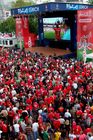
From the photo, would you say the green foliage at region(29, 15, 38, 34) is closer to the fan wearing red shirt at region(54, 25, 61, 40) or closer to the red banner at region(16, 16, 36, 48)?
the red banner at region(16, 16, 36, 48)

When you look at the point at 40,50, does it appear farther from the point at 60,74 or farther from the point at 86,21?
the point at 60,74

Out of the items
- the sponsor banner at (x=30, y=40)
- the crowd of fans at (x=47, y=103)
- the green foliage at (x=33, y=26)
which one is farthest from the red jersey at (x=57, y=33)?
the crowd of fans at (x=47, y=103)

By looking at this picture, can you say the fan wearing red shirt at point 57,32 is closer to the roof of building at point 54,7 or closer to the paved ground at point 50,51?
the paved ground at point 50,51

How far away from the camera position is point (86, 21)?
2483cm

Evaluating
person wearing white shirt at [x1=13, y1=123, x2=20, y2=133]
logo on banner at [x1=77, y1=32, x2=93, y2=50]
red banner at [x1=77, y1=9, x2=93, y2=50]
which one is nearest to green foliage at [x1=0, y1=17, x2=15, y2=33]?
red banner at [x1=77, y1=9, x2=93, y2=50]

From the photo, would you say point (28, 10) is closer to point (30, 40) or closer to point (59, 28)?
point (59, 28)

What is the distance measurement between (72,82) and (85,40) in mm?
9618

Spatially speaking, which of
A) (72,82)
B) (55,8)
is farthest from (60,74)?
(55,8)

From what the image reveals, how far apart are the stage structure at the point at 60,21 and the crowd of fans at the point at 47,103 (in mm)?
5796

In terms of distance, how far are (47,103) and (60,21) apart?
1824cm

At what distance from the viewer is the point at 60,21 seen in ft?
101

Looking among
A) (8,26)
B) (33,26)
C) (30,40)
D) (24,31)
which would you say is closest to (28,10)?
(24,31)

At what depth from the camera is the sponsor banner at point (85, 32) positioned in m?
24.6

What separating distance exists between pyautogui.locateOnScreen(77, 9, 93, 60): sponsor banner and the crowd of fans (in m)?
5.29
